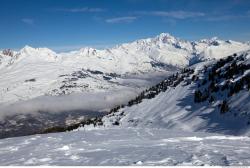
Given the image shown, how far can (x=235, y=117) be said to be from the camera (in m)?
90.9

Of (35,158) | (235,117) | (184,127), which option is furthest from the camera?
(184,127)

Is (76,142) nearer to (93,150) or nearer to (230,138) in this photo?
(93,150)

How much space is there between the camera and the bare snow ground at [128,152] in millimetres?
18906

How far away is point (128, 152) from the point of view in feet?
72.4

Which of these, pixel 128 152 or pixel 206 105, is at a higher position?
pixel 128 152

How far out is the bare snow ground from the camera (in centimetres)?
1891

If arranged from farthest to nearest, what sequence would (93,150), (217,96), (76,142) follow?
(217,96), (76,142), (93,150)

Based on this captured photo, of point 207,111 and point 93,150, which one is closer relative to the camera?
point 93,150

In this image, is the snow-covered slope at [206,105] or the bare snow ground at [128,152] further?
the snow-covered slope at [206,105]

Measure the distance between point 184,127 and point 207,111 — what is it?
1206 cm

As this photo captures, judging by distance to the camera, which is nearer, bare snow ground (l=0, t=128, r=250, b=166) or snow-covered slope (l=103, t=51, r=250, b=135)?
bare snow ground (l=0, t=128, r=250, b=166)

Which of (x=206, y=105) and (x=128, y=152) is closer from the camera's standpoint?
(x=128, y=152)

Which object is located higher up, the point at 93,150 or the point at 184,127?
the point at 93,150

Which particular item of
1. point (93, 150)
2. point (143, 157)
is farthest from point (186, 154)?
point (93, 150)
